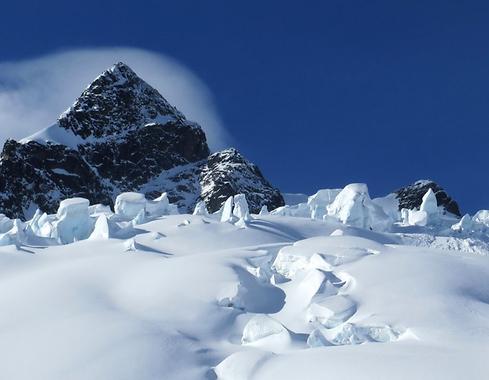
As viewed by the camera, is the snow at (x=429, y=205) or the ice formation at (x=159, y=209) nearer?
the ice formation at (x=159, y=209)

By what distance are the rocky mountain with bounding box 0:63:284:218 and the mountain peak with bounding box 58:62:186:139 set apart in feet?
0.70

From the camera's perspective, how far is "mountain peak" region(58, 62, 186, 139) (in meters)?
157

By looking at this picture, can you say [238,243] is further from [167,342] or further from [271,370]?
[271,370]

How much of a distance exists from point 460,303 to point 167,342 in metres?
6.88

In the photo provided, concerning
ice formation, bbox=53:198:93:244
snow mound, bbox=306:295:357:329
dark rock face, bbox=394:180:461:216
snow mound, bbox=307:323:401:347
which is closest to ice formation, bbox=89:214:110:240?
ice formation, bbox=53:198:93:244

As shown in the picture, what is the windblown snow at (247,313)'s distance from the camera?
47.8 ft

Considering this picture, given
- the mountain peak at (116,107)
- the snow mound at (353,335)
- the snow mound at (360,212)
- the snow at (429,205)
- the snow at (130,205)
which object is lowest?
the snow mound at (353,335)

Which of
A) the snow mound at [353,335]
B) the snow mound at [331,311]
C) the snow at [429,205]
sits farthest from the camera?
the snow at [429,205]

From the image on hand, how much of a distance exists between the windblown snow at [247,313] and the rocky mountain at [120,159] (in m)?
101

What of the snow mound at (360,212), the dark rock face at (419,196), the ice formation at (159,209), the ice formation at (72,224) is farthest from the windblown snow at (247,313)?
the dark rock face at (419,196)

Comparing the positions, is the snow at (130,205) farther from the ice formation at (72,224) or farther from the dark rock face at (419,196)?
the dark rock face at (419,196)

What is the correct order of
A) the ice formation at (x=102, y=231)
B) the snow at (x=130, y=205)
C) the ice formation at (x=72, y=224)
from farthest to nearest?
the snow at (x=130, y=205) < the ice formation at (x=72, y=224) < the ice formation at (x=102, y=231)

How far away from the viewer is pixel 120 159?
518ft

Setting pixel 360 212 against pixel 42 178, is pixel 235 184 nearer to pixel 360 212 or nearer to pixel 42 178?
pixel 42 178
